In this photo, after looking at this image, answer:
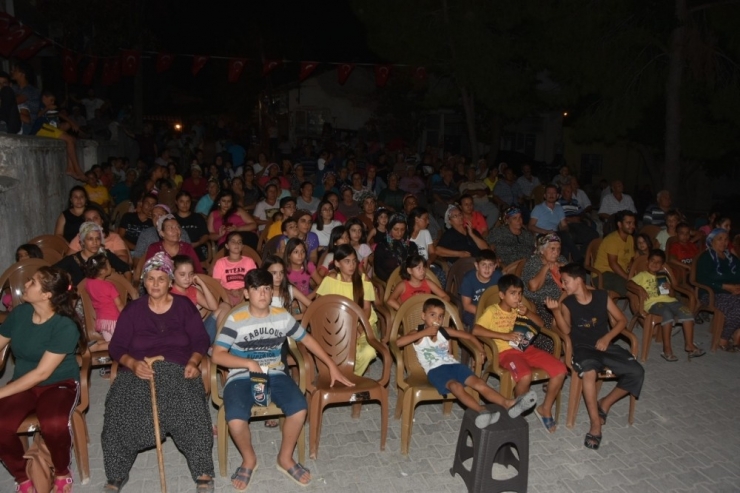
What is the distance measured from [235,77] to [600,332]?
15.6 m

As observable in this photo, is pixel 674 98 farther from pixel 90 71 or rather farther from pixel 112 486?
pixel 90 71

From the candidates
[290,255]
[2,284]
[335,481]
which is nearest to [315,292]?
[290,255]

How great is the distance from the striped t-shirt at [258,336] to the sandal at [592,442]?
2374 mm

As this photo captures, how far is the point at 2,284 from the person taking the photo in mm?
5570

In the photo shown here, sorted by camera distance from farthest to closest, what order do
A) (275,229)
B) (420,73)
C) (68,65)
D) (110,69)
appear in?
(420,73) → (110,69) → (68,65) → (275,229)

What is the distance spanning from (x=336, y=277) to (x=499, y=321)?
1.55 m

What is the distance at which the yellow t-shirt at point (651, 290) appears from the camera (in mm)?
6770

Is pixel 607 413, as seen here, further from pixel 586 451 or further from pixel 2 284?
pixel 2 284

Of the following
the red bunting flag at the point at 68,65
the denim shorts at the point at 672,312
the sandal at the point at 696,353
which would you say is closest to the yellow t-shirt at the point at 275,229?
the denim shorts at the point at 672,312

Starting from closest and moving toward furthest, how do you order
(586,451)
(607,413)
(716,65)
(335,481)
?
(335,481) → (586,451) → (607,413) → (716,65)

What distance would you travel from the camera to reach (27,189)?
7.76 metres

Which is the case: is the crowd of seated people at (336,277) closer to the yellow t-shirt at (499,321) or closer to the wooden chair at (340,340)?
the yellow t-shirt at (499,321)

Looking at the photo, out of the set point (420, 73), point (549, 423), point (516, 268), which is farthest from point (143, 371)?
point (420, 73)

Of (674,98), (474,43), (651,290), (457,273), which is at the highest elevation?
(474,43)
